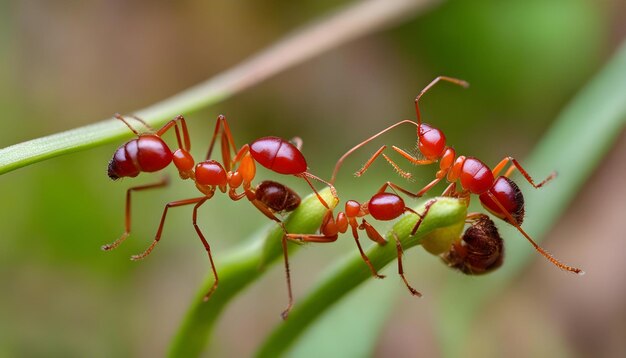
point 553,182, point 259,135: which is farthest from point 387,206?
point 259,135

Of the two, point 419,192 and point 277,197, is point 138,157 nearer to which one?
point 277,197

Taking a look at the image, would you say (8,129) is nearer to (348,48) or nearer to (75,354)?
(75,354)

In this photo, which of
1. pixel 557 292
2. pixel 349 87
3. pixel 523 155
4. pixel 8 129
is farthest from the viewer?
pixel 349 87

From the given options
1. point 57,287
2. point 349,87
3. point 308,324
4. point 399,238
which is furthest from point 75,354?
point 349,87

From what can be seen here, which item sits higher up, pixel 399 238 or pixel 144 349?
pixel 399 238

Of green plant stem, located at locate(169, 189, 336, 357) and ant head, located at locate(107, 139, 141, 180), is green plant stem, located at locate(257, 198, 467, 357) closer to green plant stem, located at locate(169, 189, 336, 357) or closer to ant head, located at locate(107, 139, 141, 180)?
green plant stem, located at locate(169, 189, 336, 357)

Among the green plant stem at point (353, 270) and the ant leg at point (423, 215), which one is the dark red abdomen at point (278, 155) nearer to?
the green plant stem at point (353, 270)
